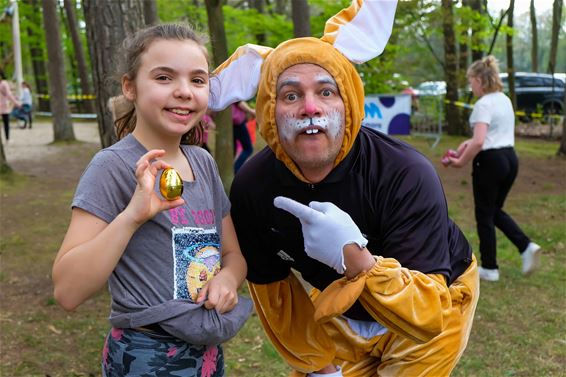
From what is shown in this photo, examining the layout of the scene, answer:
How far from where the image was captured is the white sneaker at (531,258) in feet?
18.7

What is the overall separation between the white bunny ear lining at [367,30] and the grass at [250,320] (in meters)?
2.38

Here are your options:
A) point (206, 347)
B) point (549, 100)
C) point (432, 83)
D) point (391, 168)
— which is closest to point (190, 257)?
point (206, 347)

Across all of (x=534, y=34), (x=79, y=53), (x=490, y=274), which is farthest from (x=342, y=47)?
(x=534, y=34)

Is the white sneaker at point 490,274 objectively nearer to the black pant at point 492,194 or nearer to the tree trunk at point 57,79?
the black pant at point 492,194

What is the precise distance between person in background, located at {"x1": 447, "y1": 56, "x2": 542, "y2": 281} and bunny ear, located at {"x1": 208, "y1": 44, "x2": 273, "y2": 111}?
3520mm

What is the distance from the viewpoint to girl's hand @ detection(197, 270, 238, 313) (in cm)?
195

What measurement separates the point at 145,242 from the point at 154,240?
0.03 metres

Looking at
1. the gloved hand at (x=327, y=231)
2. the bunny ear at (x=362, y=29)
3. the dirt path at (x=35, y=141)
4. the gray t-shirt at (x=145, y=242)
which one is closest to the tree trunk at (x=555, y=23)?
the dirt path at (x=35, y=141)

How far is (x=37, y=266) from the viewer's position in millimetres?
6137

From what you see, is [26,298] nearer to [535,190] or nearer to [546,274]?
[546,274]

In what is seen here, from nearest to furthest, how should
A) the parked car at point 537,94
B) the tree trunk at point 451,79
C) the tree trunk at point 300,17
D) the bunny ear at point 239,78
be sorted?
the bunny ear at point 239,78
the tree trunk at point 300,17
the tree trunk at point 451,79
the parked car at point 537,94

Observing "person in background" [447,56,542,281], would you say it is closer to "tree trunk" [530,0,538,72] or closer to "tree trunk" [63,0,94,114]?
"tree trunk" [63,0,94,114]

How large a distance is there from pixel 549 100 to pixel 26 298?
19.1 metres

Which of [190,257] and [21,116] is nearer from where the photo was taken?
[190,257]
